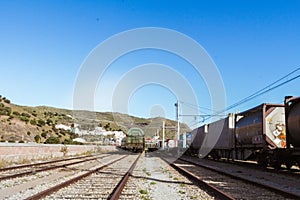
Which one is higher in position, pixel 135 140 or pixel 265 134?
pixel 265 134

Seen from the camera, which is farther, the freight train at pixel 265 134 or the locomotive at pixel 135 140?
the locomotive at pixel 135 140

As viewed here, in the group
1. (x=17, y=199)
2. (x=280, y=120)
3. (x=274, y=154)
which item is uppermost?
(x=280, y=120)

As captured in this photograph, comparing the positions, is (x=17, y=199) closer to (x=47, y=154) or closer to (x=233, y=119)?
(x=233, y=119)

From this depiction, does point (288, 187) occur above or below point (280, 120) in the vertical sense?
below

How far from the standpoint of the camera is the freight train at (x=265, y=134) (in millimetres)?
17219

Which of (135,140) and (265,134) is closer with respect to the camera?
(265,134)

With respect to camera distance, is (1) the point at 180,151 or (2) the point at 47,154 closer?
(2) the point at 47,154

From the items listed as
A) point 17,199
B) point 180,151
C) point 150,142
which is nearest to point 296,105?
point 17,199

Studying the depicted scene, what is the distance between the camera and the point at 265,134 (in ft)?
64.0

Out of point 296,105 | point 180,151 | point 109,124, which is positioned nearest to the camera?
point 296,105

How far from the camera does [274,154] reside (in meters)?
18.6

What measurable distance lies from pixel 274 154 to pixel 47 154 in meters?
21.3

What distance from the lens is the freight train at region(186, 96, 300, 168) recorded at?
1722cm

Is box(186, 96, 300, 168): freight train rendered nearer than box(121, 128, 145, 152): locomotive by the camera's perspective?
Yes
